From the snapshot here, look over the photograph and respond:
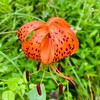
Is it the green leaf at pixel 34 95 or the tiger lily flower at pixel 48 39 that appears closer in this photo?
the tiger lily flower at pixel 48 39

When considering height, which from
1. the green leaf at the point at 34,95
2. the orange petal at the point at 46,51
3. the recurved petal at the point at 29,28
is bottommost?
the green leaf at the point at 34,95

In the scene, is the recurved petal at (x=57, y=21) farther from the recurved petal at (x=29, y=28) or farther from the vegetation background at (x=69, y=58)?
the vegetation background at (x=69, y=58)

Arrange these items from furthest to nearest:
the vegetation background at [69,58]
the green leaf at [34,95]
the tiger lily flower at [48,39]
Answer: the vegetation background at [69,58]
the green leaf at [34,95]
the tiger lily flower at [48,39]

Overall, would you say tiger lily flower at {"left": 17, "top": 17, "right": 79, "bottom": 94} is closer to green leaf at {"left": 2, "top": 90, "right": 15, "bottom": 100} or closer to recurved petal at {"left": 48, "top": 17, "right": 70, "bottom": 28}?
recurved petal at {"left": 48, "top": 17, "right": 70, "bottom": 28}

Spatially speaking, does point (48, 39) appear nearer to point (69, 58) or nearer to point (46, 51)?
point (46, 51)

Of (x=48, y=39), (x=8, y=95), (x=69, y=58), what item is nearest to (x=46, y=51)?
(x=48, y=39)

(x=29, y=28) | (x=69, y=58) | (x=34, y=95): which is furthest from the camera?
(x=69, y=58)

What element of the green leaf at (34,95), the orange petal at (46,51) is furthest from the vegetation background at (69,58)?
the orange petal at (46,51)
